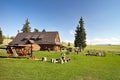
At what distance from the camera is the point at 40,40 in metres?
59.4

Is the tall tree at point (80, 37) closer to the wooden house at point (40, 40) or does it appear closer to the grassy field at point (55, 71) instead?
the wooden house at point (40, 40)

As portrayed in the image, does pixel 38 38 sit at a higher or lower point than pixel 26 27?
lower

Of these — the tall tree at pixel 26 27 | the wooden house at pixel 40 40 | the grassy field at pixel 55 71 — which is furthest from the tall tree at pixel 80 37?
the grassy field at pixel 55 71

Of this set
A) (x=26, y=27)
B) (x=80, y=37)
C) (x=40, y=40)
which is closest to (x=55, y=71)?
(x=40, y=40)

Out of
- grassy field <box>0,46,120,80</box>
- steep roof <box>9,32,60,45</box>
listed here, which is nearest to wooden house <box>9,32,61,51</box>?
steep roof <box>9,32,60,45</box>

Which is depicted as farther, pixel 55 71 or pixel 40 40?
pixel 40 40

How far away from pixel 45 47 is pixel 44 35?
5.36 meters

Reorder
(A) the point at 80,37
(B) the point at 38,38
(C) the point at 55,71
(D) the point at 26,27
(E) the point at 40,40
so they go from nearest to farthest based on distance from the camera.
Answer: (C) the point at 55,71 < (E) the point at 40,40 < (B) the point at 38,38 < (A) the point at 80,37 < (D) the point at 26,27

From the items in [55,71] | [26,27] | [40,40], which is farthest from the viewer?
[26,27]

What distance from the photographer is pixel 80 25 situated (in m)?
72.1

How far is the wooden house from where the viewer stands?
5724 centimetres

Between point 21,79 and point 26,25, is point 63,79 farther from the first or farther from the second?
point 26,25

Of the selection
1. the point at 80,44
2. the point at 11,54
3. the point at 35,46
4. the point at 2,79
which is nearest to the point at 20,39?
the point at 35,46

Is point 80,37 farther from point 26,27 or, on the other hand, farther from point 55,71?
point 55,71
